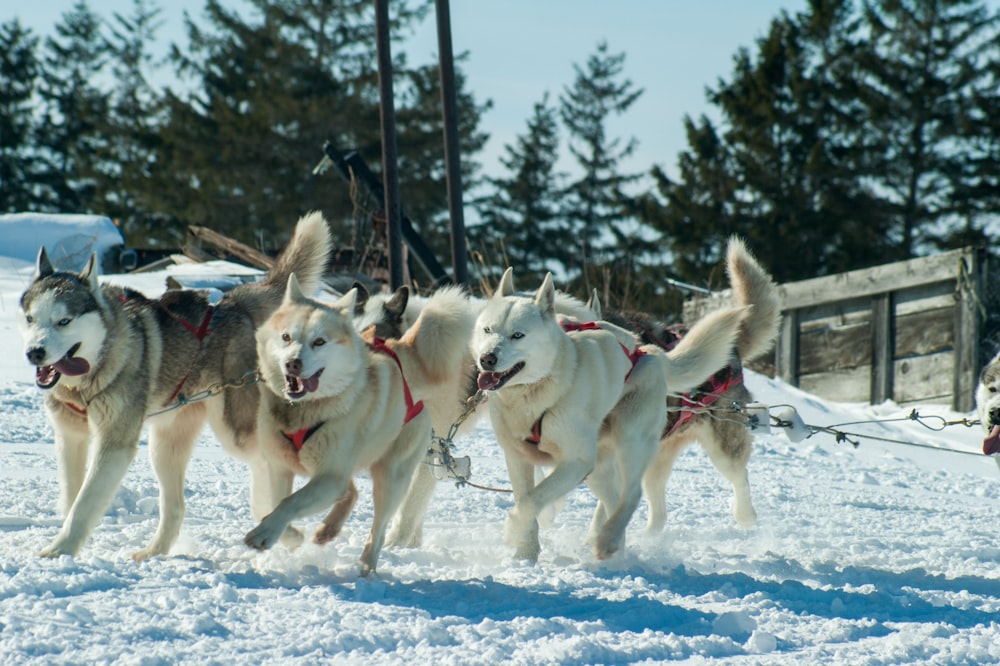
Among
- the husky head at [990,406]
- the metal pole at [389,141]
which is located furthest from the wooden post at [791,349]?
the husky head at [990,406]

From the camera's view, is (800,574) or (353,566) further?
(800,574)

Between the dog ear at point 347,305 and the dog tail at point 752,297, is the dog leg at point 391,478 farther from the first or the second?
the dog tail at point 752,297

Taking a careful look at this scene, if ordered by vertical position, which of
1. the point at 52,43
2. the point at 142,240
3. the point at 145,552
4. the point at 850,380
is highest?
the point at 52,43

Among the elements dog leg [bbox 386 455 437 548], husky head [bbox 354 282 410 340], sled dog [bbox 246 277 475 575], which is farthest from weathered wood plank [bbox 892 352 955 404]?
sled dog [bbox 246 277 475 575]

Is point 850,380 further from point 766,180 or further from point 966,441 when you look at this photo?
point 766,180

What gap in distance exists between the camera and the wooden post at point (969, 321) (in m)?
9.94

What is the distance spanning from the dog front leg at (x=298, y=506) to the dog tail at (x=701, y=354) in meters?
1.77

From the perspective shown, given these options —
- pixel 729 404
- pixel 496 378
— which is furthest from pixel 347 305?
pixel 729 404

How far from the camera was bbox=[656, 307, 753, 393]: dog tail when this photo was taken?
5.08 m

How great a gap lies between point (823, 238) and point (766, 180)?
64.1 inches

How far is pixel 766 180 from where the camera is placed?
859 inches

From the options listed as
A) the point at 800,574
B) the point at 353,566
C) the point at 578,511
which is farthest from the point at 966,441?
the point at 353,566

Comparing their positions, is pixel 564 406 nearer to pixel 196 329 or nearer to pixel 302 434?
pixel 302 434

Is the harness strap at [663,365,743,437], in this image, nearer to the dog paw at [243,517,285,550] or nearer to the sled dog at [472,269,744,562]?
the sled dog at [472,269,744,562]
